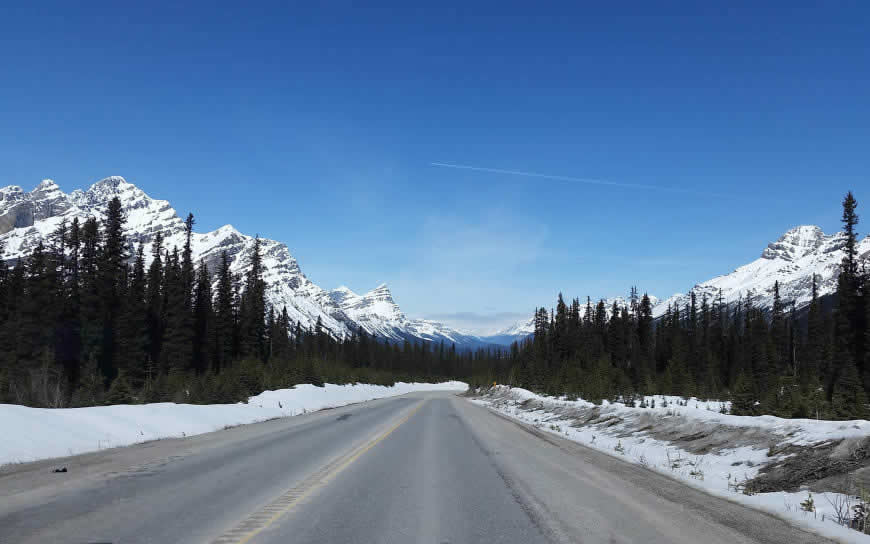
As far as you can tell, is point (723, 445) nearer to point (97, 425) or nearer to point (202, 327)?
point (97, 425)

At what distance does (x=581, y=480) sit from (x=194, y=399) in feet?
70.9

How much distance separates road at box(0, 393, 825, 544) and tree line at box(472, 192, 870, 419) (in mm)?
9860

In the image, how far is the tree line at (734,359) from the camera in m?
27.5

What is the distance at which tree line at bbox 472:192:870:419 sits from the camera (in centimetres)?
2745

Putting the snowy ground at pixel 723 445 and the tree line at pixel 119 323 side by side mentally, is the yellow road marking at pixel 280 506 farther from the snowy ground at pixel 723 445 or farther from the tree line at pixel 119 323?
the tree line at pixel 119 323

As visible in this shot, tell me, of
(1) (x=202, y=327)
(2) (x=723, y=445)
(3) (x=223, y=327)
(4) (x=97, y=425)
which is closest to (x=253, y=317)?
(3) (x=223, y=327)

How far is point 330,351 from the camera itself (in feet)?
489

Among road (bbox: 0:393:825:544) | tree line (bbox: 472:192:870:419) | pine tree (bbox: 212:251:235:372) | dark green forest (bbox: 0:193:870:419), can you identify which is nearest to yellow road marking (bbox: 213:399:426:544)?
road (bbox: 0:393:825:544)

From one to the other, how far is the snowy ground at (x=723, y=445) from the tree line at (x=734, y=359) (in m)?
3.46

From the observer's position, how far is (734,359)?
85.3 metres

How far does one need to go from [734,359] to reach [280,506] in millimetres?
91963

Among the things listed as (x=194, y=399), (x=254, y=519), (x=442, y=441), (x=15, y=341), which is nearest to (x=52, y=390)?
(x=194, y=399)

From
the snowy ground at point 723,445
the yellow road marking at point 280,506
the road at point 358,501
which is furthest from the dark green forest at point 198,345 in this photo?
the yellow road marking at point 280,506

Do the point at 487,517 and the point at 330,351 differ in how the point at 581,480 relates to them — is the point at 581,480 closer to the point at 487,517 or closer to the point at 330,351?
the point at 487,517
